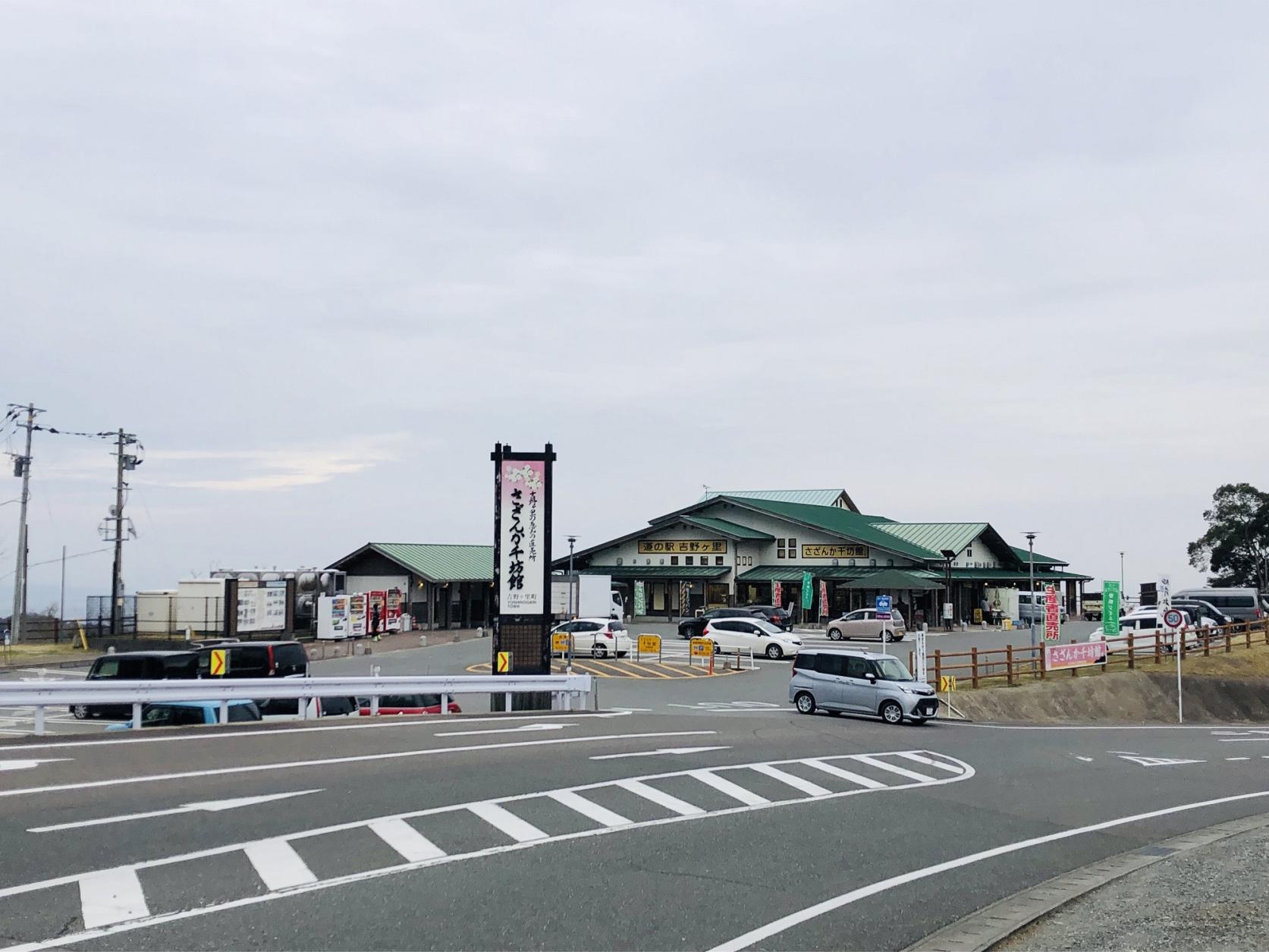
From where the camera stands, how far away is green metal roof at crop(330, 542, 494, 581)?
60250 mm

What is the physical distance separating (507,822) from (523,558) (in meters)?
15.4

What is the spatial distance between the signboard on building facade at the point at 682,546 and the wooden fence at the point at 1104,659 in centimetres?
2470

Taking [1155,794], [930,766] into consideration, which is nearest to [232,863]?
[930,766]

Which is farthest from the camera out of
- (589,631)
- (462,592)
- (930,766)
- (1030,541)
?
(462,592)

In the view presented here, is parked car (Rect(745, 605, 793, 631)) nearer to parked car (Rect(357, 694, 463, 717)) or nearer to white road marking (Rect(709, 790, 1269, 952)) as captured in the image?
parked car (Rect(357, 694, 463, 717))

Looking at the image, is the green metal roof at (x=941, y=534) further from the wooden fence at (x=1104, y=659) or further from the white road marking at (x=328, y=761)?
the white road marking at (x=328, y=761)

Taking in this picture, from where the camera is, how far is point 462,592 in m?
64.9

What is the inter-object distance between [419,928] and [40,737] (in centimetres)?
1077

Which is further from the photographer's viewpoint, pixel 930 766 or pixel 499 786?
pixel 930 766

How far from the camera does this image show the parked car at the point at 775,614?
56.8 meters

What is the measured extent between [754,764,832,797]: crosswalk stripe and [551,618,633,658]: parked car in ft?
96.9

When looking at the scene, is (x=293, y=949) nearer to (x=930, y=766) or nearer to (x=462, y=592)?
(x=930, y=766)

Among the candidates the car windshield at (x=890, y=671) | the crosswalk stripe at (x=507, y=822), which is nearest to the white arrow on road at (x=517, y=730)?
the crosswalk stripe at (x=507, y=822)

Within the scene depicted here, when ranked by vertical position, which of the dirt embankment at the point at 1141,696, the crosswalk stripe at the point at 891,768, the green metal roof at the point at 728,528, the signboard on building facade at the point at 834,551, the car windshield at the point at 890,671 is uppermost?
the green metal roof at the point at 728,528
